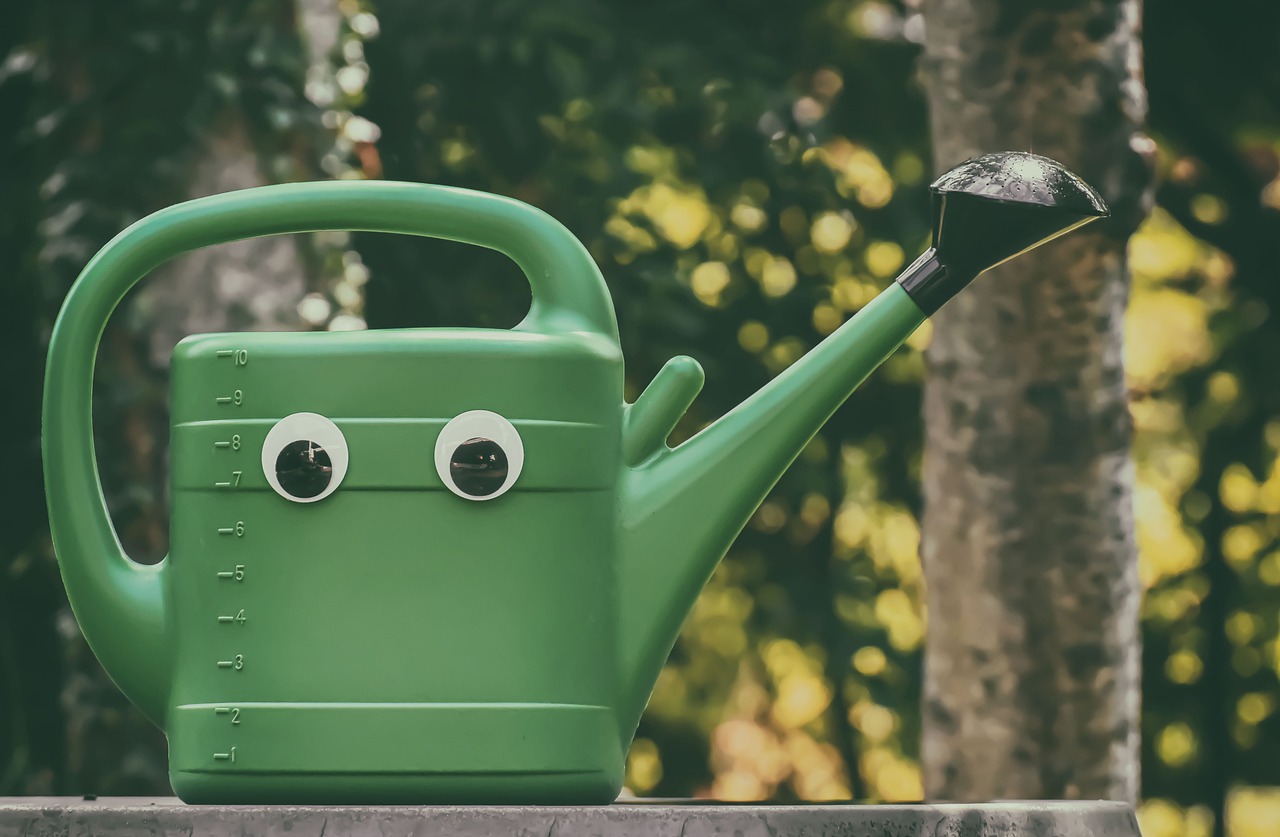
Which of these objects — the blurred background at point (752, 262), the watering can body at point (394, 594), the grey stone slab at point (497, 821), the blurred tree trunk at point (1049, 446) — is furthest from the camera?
the blurred background at point (752, 262)

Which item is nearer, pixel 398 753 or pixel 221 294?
pixel 398 753

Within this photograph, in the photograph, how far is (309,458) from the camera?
102cm

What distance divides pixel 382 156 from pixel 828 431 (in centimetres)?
159

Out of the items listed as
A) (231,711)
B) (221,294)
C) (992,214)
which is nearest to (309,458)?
(231,711)

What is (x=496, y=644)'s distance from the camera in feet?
3.35

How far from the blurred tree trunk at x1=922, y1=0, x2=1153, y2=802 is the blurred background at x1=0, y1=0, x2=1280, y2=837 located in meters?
0.01

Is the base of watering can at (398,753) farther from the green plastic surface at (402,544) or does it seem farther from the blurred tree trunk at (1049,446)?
the blurred tree trunk at (1049,446)

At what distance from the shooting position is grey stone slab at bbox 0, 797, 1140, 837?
35.9 inches

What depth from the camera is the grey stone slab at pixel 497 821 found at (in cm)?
91

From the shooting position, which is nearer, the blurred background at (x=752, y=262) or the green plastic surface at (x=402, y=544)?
the green plastic surface at (x=402, y=544)

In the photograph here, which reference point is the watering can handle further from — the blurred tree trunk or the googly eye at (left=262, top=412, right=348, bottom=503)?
the blurred tree trunk

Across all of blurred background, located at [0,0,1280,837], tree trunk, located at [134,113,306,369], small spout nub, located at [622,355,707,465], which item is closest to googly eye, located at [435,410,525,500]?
small spout nub, located at [622,355,707,465]

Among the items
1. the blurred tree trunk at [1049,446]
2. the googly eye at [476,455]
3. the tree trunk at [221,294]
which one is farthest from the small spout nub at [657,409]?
the tree trunk at [221,294]

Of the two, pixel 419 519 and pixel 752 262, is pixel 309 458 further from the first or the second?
pixel 752 262
